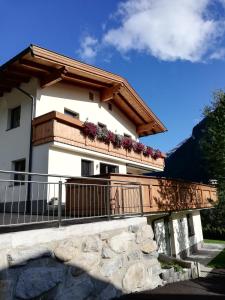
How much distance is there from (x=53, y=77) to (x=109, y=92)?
16.6 ft

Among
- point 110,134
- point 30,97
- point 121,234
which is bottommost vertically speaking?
point 121,234


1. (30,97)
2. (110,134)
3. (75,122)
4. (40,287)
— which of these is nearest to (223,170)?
(110,134)

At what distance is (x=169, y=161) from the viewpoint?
298ft

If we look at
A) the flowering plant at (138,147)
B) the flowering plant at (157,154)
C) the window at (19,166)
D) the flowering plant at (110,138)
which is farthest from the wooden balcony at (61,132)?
the flowering plant at (157,154)

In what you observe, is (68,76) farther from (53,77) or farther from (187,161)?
(187,161)

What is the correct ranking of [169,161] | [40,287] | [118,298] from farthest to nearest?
[169,161], [118,298], [40,287]

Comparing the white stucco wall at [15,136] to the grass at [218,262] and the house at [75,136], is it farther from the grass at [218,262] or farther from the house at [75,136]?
the grass at [218,262]

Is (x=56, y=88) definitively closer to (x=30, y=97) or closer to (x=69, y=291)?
(x=30, y=97)

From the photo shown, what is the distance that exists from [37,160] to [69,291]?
8331 millimetres

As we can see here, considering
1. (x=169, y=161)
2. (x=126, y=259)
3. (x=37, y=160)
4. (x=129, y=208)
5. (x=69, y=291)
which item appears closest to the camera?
(x=69, y=291)

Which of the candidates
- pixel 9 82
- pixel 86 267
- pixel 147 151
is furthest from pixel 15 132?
pixel 86 267

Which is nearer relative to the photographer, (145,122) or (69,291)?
(69,291)

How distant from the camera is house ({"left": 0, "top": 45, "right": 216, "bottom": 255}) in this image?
44.2ft

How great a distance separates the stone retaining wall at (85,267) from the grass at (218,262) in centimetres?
674
